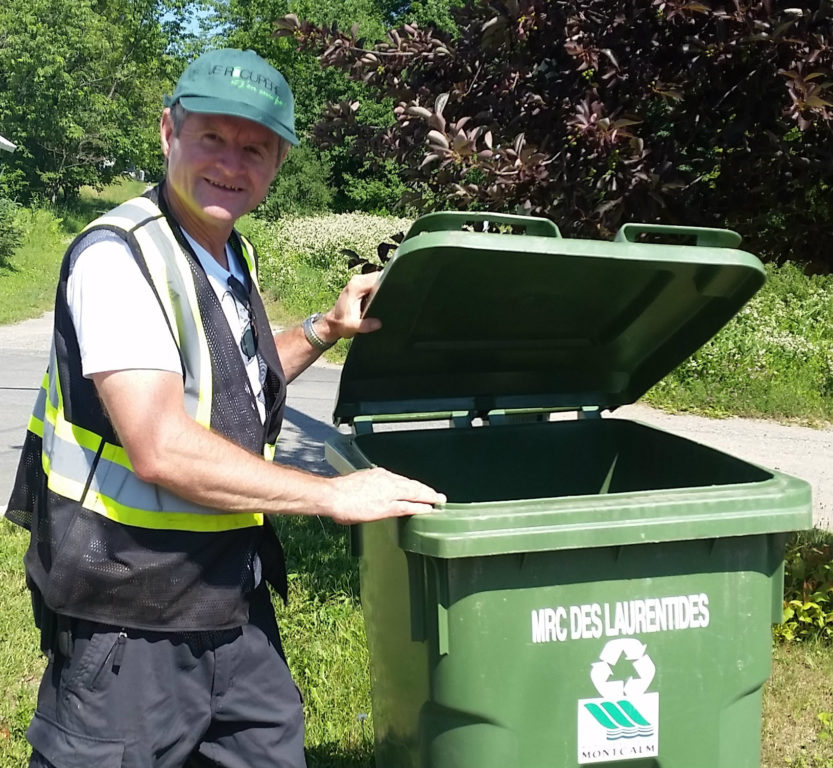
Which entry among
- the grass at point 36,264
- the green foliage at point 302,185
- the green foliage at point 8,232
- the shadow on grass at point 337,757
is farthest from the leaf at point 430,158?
the green foliage at point 302,185

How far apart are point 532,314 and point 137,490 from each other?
4.33 ft

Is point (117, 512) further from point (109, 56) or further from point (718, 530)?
point (109, 56)

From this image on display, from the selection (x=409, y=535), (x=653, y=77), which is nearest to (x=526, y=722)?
(x=409, y=535)

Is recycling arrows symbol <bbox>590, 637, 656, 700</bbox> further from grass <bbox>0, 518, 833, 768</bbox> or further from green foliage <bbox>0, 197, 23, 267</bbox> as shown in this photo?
green foliage <bbox>0, 197, 23, 267</bbox>

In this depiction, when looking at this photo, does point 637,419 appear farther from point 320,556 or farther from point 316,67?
point 316,67

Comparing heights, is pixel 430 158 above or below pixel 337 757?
above

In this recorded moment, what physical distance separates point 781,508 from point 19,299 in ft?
49.6

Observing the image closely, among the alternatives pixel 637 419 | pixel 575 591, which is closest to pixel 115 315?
pixel 575 591

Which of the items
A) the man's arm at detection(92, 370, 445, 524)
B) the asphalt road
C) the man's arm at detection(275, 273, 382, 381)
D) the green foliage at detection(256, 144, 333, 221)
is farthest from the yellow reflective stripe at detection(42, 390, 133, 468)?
the green foliage at detection(256, 144, 333, 221)

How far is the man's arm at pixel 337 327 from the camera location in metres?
2.62

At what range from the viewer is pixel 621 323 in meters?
2.88

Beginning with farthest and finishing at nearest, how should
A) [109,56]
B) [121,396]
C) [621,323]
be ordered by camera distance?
[109,56] < [621,323] < [121,396]

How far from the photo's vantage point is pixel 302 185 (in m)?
33.0

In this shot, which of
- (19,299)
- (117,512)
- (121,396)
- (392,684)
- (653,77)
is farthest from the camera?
(19,299)
